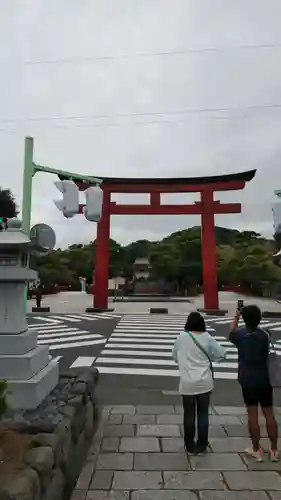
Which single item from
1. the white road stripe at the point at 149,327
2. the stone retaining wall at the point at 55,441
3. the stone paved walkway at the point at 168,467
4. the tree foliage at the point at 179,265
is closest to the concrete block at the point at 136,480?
the stone paved walkway at the point at 168,467

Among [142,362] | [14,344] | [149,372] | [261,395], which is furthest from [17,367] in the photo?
[142,362]

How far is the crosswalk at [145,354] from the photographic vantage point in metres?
7.45

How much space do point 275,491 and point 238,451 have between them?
75 centimetres

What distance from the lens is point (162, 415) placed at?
4.80 m

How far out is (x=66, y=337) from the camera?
461 inches

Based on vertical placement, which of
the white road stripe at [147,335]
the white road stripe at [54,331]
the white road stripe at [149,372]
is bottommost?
the white road stripe at [149,372]

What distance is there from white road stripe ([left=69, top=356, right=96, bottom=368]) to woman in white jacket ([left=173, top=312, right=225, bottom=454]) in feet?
14.8

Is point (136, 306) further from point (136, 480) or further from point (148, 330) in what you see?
point (136, 480)

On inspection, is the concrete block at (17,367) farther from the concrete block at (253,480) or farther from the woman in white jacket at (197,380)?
the concrete block at (253,480)

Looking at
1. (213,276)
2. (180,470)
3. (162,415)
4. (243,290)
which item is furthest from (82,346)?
(243,290)

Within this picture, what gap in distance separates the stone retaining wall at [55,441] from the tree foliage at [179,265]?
25625mm

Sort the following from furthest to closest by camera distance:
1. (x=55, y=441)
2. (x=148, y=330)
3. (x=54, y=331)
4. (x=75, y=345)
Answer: (x=148, y=330)
(x=54, y=331)
(x=75, y=345)
(x=55, y=441)

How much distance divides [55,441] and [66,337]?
9363 mm

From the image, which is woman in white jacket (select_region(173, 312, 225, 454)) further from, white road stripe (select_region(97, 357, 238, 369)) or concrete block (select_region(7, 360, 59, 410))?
white road stripe (select_region(97, 357, 238, 369))
